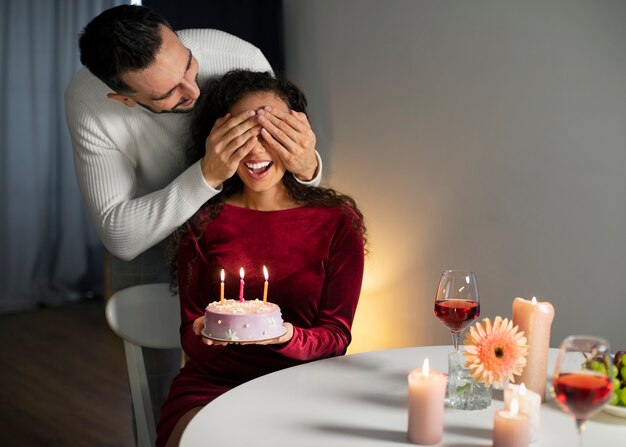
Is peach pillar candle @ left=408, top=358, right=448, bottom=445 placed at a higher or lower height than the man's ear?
lower

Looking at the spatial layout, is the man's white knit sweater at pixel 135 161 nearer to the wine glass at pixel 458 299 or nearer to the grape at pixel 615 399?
the wine glass at pixel 458 299

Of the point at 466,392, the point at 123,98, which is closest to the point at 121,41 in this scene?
the point at 123,98

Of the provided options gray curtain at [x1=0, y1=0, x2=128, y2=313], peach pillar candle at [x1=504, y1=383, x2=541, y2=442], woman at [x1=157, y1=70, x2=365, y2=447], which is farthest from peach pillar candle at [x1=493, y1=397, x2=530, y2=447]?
gray curtain at [x1=0, y1=0, x2=128, y2=313]

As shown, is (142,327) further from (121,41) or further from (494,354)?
(494,354)

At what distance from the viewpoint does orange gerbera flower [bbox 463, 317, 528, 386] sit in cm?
118

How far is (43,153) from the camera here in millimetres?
5270

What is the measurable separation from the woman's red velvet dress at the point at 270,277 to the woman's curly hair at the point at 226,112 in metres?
0.03

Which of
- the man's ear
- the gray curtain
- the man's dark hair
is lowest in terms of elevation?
the gray curtain

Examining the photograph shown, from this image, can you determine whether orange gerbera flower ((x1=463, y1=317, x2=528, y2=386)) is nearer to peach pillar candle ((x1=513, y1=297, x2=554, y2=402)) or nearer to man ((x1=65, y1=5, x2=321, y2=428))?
peach pillar candle ((x1=513, y1=297, x2=554, y2=402))

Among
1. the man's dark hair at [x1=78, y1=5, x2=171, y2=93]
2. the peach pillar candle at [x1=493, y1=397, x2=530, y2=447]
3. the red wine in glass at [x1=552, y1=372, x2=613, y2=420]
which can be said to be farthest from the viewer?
the man's dark hair at [x1=78, y1=5, x2=171, y2=93]

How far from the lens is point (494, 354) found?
1188mm

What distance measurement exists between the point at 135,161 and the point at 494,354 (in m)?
1.26

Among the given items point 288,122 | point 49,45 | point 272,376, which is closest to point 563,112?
point 288,122

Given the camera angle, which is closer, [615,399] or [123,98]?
[615,399]
